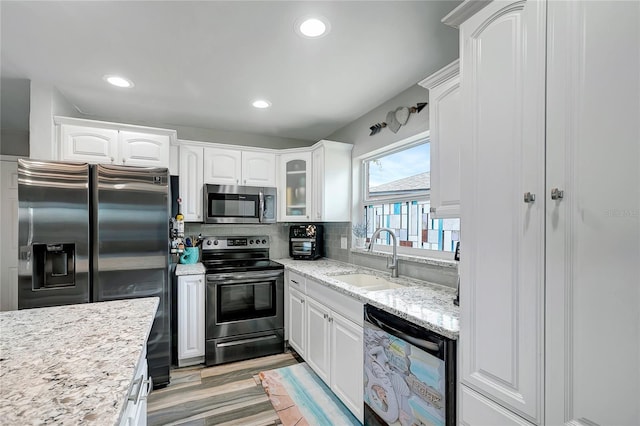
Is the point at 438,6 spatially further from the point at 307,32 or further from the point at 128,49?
the point at 128,49

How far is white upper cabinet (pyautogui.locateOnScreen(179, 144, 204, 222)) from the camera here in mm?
3049

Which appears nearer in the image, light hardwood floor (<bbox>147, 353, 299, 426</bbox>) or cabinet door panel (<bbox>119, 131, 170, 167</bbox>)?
light hardwood floor (<bbox>147, 353, 299, 426</bbox>)

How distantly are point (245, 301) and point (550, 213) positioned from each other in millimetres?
2658

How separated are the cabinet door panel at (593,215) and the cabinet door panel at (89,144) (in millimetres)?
2989

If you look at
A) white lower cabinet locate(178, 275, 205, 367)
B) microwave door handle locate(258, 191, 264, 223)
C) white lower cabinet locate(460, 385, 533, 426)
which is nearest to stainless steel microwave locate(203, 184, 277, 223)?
microwave door handle locate(258, 191, 264, 223)

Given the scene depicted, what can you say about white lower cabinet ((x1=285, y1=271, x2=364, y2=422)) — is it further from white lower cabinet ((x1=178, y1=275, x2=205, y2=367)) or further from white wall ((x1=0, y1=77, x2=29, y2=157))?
white wall ((x1=0, y1=77, x2=29, y2=157))

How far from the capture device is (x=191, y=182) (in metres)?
3.09

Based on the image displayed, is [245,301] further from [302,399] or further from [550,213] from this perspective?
[550,213]

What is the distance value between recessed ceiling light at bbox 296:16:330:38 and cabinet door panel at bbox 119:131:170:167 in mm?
1676

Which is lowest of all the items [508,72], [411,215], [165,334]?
[165,334]

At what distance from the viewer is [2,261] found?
3.36 meters

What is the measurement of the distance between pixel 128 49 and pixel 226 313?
227 centimetres

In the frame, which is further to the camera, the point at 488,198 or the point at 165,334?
the point at 165,334

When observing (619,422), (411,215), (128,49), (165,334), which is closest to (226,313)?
(165,334)
